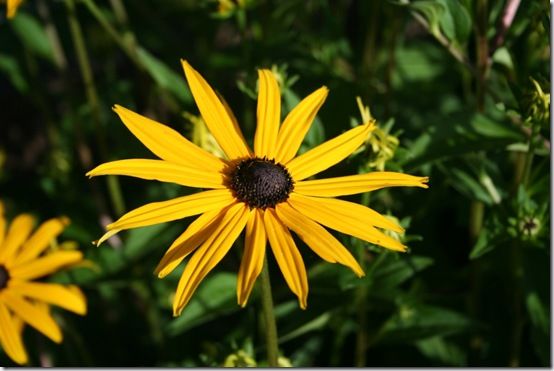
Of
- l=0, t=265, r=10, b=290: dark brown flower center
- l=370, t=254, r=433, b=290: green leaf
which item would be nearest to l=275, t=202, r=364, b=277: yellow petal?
l=370, t=254, r=433, b=290: green leaf

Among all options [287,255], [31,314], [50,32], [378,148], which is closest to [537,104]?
[378,148]

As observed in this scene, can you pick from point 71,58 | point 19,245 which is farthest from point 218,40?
point 19,245

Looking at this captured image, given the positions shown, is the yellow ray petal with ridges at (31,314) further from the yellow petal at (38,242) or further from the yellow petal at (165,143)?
the yellow petal at (165,143)

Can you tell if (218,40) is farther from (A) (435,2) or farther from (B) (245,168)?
(B) (245,168)

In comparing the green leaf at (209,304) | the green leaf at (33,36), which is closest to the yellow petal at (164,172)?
the green leaf at (209,304)

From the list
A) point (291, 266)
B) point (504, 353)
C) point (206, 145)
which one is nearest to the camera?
point (291, 266)

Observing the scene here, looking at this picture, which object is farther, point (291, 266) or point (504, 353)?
point (504, 353)
